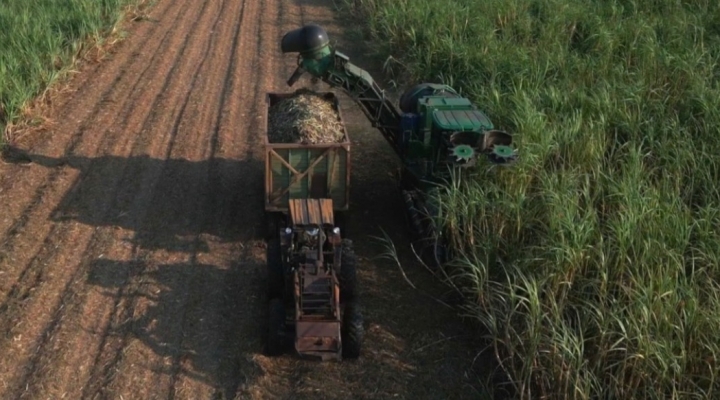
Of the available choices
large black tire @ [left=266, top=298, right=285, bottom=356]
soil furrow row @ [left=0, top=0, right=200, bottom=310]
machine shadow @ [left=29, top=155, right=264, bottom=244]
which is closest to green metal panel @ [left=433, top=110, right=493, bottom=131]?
machine shadow @ [left=29, top=155, right=264, bottom=244]

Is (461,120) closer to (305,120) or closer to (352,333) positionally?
(305,120)

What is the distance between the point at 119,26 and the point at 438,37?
6.28m

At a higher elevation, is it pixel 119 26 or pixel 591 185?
pixel 591 185

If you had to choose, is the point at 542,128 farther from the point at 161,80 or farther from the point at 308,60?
the point at 161,80

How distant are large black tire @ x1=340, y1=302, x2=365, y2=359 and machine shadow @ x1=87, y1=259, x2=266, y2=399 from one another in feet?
2.39

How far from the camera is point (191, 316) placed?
6.99 meters

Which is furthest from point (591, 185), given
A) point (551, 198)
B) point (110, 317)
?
point (110, 317)

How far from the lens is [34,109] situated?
11031mm

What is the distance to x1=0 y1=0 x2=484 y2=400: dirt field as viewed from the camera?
6258 millimetres

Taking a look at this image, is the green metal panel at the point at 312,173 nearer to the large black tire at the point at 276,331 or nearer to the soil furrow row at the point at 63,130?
the large black tire at the point at 276,331

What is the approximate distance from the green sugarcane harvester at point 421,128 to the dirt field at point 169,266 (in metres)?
0.49

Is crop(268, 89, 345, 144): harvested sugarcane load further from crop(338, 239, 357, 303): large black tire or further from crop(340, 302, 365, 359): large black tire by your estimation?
crop(340, 302, 365, 359): large black tire

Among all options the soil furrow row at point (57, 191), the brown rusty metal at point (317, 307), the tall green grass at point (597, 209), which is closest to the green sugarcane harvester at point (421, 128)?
the tall green grass at point (597, 209)

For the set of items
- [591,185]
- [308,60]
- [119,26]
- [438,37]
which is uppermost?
[308,60]
